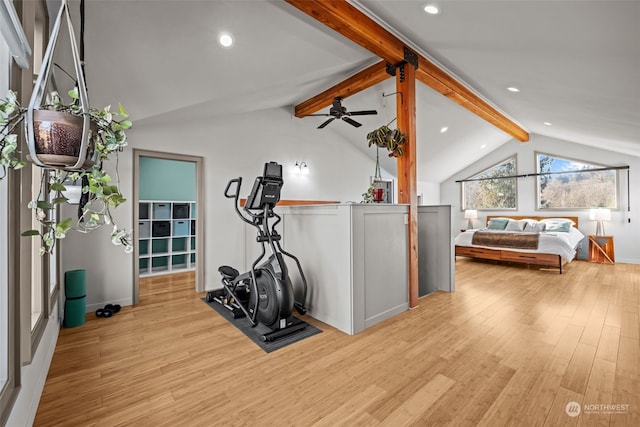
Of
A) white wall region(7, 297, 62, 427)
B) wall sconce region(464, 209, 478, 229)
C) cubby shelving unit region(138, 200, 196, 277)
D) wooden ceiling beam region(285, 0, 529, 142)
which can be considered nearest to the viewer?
white wall region(7, 297, 62, 427)

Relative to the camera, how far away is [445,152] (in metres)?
6.95

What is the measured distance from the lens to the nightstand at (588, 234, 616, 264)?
20.7 ft

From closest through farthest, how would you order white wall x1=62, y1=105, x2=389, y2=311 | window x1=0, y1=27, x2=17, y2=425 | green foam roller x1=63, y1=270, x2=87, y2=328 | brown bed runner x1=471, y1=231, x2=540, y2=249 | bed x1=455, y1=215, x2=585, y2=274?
1. window x1=0, y1=27, x2=17, y2=425
2. green foam roller x1=63, y1=270, x2=87, y2=328
3. white wall x1=62, y1=105, x2=389, y2=311
4. bed x1=455, y1=215, x2=585, y2=274
5. brown bed runner x1=471, y1=231, x2=540, y2=249

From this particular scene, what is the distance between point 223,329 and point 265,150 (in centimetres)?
322

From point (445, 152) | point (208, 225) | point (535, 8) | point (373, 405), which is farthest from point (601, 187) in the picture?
point (208, 225)

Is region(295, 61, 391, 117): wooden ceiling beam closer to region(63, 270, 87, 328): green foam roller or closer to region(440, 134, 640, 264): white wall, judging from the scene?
region(440, 134, 640, 264): white wall

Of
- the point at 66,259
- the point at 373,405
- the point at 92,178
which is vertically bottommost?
the point at 373,405

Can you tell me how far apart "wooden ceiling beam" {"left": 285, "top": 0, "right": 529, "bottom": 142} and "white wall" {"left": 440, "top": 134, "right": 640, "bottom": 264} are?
8.14 ft

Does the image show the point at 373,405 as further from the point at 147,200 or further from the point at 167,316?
the point at 147,200

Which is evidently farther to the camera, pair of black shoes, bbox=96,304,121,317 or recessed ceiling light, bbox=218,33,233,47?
pair of black shoes, bbox=96,304,121,317

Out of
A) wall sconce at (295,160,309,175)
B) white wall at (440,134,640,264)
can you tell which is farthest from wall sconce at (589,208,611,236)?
wall sconce at (295,160,309,175)

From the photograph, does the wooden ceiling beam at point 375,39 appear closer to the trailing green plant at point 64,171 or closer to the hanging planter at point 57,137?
the trailing green plant at point 64,171

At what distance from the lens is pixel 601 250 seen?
6.34 meters

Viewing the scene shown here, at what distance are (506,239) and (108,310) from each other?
6.81 metres
